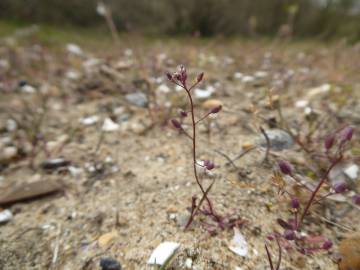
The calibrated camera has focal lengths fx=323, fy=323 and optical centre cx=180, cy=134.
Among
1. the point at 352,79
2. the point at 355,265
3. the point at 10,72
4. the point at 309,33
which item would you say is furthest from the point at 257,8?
the point at 355,265

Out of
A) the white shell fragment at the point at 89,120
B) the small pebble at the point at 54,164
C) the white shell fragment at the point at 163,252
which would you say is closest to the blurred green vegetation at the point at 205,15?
the white shell fragment at the point at 89,120

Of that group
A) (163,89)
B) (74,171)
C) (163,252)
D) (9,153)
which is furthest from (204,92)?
(163,252)

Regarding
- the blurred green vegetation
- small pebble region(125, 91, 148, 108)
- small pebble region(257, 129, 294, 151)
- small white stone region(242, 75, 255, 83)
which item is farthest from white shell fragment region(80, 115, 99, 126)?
the blurred green vegetation

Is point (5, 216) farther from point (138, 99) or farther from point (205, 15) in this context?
point (205, 15)

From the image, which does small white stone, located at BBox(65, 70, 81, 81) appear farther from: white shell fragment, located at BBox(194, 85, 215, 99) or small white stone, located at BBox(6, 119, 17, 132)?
white shell fragment, located at BBox(194, 85, 215, 99)

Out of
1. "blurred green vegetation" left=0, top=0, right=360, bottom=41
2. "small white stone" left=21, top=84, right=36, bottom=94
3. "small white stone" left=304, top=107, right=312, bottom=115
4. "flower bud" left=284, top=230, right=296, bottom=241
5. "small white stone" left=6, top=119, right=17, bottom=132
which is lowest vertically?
"blurred green vegetation" left=0, top=0, right=360, bottom=41

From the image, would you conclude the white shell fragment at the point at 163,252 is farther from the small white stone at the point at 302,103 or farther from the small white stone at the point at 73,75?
the small white stone at the point at 73,75
